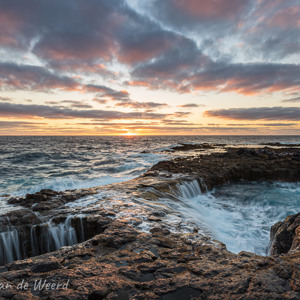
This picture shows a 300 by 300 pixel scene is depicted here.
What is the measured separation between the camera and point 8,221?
244 inches

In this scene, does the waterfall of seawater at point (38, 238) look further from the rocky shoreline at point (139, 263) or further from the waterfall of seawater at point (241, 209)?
the waterfall of seawater at point (241, 209)

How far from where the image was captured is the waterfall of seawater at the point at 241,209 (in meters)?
6.75

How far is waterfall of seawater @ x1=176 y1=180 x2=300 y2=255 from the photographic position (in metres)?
6.75

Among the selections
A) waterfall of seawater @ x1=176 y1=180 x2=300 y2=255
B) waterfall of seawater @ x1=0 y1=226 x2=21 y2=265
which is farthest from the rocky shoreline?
waterfall of seawater @ x1=176 y1=180 x2=300 y2=255

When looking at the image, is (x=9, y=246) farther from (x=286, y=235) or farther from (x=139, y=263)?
(x=286, y=235)

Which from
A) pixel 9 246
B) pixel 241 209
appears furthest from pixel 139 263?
pixel 241 209

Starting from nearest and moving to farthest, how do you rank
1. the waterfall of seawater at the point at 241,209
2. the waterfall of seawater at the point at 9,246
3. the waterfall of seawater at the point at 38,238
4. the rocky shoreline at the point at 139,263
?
the rocky shoreline at the point at 139,263
the waterfall of seawater at the point at 9,246
the waterfall of seawater at the point at 38,238
the waterfall of seawater at the point at 241,209

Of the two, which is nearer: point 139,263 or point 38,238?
point 139,263

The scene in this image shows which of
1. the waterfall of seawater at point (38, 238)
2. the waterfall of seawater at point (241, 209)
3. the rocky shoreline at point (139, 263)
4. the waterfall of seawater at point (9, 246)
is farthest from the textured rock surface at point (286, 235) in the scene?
the waterfall of seawater at point (9, 246)

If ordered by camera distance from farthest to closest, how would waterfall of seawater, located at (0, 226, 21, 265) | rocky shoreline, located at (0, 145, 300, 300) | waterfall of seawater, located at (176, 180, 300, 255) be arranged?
waterfall of seawater, located at (176, 180, 300, 255)
waterfall of seawater, located at (0, 226, 21, 265)
rocky shoreline, located at (0, 145, 300, 300)

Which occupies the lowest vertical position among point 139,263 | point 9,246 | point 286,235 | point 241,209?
point 241,209

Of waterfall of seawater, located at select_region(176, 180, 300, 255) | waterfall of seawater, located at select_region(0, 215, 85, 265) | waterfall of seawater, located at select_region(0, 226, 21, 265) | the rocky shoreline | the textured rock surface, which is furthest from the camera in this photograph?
waterfall of seawater, located at select_region(176, 180, 300, 255)

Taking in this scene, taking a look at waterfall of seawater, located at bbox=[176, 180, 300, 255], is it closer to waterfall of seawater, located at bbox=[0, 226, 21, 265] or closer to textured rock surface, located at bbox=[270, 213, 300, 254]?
textured rock surface, located at bbox=[270, 213, 300, 254]

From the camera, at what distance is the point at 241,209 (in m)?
9.83
